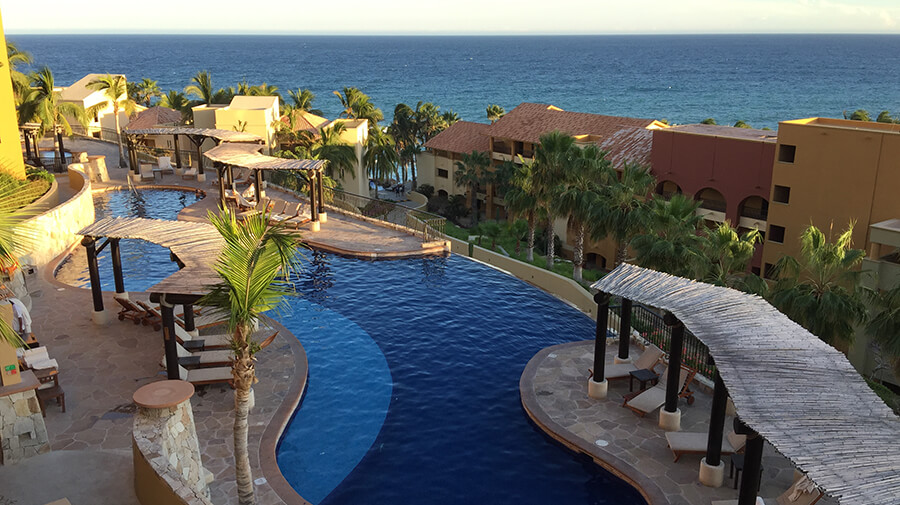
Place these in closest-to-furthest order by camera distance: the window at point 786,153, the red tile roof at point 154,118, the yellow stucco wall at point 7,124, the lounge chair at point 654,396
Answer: the lounge chair at point 654,396
the yellow stucco wall at point 7,124
the window at point 786,153
the red tile roof at point 154,118

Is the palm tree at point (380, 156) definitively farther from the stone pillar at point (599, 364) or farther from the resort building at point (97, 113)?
the stone pillar at point (599, 364)

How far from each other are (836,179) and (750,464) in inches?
977

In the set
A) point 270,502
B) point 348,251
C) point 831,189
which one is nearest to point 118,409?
point 270,502

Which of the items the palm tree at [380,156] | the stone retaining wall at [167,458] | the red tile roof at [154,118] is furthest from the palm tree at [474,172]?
the stone retaining wall at [167,458]

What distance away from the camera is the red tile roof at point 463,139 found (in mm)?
62031

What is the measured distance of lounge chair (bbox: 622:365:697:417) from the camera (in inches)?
651

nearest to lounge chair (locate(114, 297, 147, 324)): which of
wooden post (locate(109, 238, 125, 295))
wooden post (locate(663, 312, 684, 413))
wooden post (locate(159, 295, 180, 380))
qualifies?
wooden post (locate(109, 238, 125, 295))

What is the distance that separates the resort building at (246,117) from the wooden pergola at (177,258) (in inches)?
1340

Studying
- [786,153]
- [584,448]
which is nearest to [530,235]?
[786,153]

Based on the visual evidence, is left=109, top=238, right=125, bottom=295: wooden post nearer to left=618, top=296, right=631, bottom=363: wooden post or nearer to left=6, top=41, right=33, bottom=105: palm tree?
left=618, top=296, right=631, bottom=363: wooden post

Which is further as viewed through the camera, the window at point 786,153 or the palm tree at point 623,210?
the window at point 786,153

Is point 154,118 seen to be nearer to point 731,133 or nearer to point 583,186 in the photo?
point 583,186

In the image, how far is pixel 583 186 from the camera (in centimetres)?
3042

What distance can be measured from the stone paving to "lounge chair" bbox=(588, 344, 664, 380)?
1.09 ft
